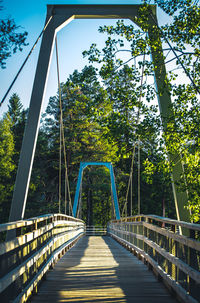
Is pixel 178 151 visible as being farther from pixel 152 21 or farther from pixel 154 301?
pixel 154 301

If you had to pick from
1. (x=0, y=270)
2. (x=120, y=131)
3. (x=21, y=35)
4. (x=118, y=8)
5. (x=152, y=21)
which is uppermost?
(x=118, y=8)

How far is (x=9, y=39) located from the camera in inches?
228

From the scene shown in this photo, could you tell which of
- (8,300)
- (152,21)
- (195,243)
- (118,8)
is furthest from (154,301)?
(118,8)

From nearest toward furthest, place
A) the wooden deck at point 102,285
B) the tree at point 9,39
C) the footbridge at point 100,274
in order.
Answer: the footbridge at point 100,274 → the wooden deck at point 102,285 → the tree at point 9,39

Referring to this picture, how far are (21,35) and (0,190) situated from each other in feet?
110

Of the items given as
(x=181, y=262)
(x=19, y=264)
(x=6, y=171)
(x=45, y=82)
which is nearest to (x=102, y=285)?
(x=181, y=262)

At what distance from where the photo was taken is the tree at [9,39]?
5.67m

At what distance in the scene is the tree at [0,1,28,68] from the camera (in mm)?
5668

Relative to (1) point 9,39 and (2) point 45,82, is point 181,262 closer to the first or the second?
(1) point 9,39

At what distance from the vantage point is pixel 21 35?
5875mm

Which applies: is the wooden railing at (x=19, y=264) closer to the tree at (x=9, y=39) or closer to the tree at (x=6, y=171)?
the tree at (x=9, y=39)

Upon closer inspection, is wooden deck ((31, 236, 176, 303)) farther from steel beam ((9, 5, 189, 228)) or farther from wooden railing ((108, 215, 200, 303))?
steel beam ((9, 5, 189, 228))

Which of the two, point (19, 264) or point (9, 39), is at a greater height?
point (9, 39)

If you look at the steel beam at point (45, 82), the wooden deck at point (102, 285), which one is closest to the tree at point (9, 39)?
the steel beam at point (45, 82)
